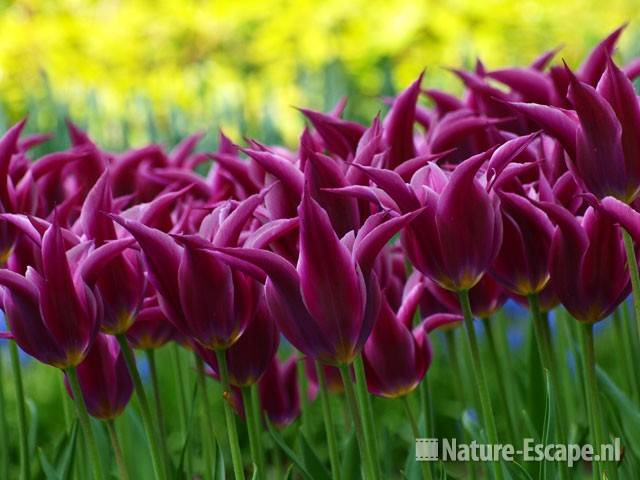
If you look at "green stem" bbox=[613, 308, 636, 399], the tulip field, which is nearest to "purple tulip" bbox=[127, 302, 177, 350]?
the tulip field

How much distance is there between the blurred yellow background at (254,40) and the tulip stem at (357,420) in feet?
11.8

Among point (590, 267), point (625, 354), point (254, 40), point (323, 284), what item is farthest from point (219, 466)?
point (254, 40)

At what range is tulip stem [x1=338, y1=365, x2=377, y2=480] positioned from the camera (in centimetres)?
103

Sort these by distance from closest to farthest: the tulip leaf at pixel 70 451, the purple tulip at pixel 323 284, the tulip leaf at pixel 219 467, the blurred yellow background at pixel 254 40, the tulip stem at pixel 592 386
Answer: the purple tulip at pixel 323 284
the tulip stem at pixel 592 386
the tulip leaf at pixel 219 467
the tulip leaf at pixel 70 451
the blurred yellow background at pixel 254 40

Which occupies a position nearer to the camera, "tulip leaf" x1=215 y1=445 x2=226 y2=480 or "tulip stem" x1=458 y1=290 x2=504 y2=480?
"tulip stem" x1=458 y1=290 x2=504 y2=480

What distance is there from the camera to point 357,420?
3.38 ft

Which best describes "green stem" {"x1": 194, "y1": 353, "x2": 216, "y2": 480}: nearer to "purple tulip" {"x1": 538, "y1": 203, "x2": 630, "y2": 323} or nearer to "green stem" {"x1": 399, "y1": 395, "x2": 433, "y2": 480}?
"green stem" {"x1": 399, "y1": 395, "x2": 433, "y2": 480}

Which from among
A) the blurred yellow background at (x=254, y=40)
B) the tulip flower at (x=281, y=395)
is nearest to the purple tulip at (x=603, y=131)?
the tulip flower at (x=281, y=395)

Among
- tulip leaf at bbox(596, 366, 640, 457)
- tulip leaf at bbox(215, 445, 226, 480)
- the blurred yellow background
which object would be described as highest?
the blurred yellow background

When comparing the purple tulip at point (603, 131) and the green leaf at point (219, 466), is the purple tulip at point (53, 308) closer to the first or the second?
the green leaf at point (219, 466)

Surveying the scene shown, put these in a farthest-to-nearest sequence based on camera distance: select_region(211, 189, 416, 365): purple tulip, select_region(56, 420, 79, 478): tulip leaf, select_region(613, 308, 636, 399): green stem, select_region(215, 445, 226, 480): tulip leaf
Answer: select_region(613, 308, 636, 399): green stem < select_region(56, 420, 79, 478): tulip leaf < select_region(215, 445, 226, 480): tulip leaf < select_region(211, 189, 416, 365): purple tulip

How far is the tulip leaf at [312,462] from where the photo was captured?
4.43 ft

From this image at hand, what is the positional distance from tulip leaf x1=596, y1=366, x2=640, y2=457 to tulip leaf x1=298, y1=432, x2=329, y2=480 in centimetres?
37

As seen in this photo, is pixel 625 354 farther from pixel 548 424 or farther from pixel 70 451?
pixel 70 451
